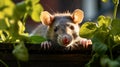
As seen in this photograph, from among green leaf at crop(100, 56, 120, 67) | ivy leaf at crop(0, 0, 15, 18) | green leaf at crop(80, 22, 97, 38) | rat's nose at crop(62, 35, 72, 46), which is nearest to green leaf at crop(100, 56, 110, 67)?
green leaf at crop(100, 56, 120, 67)

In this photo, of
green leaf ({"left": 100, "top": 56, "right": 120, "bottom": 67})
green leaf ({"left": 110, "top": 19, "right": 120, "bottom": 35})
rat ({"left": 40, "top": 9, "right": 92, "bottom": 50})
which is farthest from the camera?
rat ({"left": 40, "top": 9, "right": 92, "bottom": 50})

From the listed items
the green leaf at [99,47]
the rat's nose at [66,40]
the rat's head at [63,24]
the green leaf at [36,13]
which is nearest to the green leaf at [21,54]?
the green leaf at [36,13]

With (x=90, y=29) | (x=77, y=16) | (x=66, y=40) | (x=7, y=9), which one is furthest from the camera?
(x=77, y=16)

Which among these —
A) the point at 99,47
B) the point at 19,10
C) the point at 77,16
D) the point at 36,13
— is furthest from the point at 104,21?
the point at 77,16

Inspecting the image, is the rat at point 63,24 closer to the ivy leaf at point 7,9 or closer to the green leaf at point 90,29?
the green leaf at point 90,29

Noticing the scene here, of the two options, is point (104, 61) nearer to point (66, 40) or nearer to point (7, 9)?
point (7, 9)

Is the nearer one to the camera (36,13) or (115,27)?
(36,13)

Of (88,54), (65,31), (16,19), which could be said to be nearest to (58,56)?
(88,54)

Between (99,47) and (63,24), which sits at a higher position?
(99,47)

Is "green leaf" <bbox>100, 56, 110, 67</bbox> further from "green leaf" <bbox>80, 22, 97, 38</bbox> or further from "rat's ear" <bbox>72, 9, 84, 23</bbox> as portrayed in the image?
"rat's ear" <bbox>72, 9, 84, 23</bbox>
